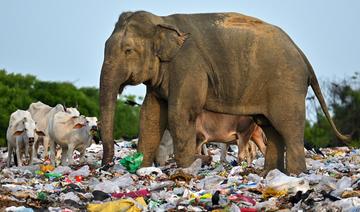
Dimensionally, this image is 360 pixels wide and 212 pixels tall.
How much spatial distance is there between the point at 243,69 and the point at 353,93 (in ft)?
97.0

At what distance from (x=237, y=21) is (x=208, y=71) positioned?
0.83m

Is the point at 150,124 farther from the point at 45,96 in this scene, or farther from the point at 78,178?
the point at 45,96

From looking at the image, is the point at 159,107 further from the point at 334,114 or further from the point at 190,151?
the point at 334,114

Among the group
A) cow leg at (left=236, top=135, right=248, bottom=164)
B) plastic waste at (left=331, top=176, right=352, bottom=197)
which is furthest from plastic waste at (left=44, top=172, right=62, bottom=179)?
cow leg at (left=236, top=135, right=248, bottom=164)

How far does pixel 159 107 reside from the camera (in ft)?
39.9

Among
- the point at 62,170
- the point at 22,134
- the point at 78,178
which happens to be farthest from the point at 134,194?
the point at 22,134

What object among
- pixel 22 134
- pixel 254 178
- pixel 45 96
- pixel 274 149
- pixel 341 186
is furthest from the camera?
pixel 45 96

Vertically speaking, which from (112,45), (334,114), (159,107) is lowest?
(334,114)

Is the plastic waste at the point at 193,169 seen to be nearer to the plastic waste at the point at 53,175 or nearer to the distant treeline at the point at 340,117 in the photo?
the plastic waste at the point at 53,175

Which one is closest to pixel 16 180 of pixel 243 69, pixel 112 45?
pixel 112 45

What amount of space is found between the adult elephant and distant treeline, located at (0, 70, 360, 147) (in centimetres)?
1557

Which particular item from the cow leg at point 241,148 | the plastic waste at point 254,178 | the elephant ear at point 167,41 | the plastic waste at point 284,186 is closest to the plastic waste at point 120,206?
the plastic waste at point 284,186

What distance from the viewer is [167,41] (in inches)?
462

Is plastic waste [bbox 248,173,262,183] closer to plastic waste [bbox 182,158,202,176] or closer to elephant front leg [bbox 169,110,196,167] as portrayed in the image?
plastic waste [bbox 182,158,202,176]
